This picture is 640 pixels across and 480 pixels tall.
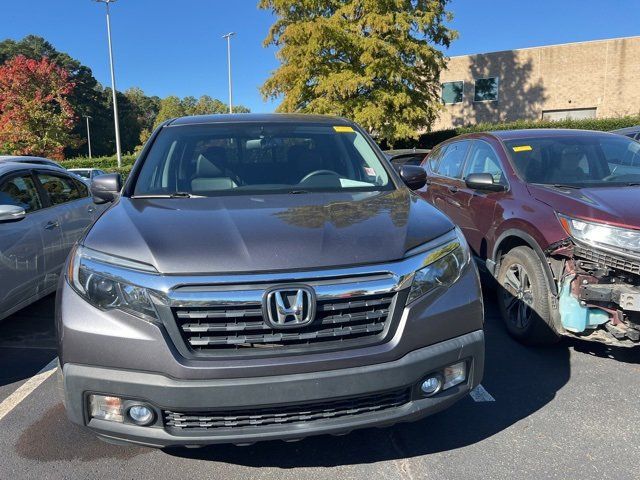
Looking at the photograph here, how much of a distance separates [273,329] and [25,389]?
8.01 feet

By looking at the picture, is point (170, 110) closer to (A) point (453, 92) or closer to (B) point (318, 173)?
(A) point (453, 92)

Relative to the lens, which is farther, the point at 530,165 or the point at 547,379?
the point at 530,165

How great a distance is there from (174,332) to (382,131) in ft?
70.9

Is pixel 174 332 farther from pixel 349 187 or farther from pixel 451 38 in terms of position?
pixel 451 38

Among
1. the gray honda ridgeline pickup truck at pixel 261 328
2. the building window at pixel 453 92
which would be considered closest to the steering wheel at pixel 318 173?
the gray honda ridgeline pickup truck at pixel 261 328

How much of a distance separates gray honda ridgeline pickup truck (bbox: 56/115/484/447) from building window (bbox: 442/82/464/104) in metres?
34.5

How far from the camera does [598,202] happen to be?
142 inches

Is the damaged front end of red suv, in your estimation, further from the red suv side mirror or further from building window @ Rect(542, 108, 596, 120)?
building window @ Rect(542, 108, 596, 120)

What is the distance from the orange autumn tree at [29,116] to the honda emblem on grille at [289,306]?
126ft

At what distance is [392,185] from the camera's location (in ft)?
10.9

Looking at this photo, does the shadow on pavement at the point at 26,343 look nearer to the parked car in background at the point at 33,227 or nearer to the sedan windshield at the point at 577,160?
the parked car in background at the point at 33,227

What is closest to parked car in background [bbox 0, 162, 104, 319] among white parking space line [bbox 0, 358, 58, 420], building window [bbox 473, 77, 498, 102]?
white parking space line [bbox 0, 358, 58, 420]

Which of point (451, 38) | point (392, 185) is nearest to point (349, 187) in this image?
point (392, 185)

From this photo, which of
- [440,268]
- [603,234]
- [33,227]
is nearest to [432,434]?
[440,268]
